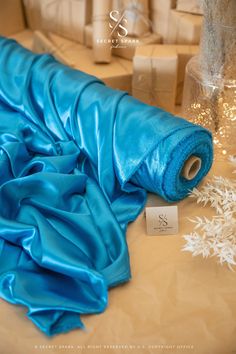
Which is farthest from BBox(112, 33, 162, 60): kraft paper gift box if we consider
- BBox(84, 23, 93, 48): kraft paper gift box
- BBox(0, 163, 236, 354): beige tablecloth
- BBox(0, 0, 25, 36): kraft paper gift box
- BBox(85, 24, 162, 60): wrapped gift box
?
BBox(0, 163, 236, 354): beige tablecloth

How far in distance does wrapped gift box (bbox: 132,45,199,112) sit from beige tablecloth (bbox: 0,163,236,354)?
647 mm

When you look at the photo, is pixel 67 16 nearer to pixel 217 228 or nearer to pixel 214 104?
pixel 214 104

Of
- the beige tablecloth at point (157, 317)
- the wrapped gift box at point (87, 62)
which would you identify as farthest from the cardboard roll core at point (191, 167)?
the wrapped gift box at point (87, 62)

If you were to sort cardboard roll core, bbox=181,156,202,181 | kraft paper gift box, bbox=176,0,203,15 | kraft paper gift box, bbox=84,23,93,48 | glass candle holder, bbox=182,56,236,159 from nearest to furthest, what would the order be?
cardboard roll core, bbox=181,156,202,181, glass candle holder, bbox=182,56,236,159, kraft paper gift box, bbox=176,0,203,15, kraft paper gift box, bbox=84,23,93,48

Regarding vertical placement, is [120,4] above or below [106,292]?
above

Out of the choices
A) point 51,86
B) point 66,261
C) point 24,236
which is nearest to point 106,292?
point 66,261

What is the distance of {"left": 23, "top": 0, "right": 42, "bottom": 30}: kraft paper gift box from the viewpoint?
67.2 inches

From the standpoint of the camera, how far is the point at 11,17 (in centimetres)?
177

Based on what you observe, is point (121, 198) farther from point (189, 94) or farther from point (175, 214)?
point (189, 94)

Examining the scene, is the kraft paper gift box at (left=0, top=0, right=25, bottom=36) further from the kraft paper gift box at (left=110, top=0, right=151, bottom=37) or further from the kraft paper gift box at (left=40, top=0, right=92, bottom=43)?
the kraft paper gift box at (left=110, top=0, right=151, bottom=37)

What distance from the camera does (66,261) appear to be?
0.74m

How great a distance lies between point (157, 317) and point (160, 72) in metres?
0.82

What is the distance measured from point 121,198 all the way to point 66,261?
280 mm

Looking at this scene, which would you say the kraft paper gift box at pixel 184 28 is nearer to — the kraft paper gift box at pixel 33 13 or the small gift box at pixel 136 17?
the small gift box at pixel 136 17
